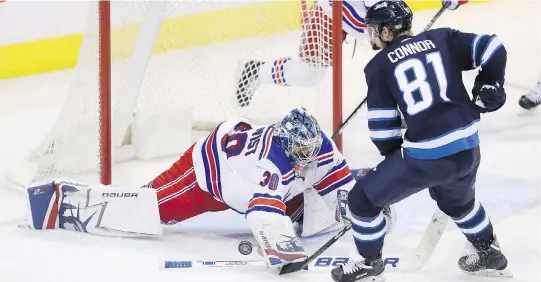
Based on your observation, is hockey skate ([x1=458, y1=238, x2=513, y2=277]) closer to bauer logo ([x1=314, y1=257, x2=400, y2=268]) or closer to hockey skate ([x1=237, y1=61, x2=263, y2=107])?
bauer logo ([x1=314, y1=257, x2=400, y2=268])

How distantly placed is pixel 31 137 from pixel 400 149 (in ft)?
7.21

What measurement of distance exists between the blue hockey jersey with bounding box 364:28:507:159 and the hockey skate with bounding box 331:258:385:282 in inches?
13.9

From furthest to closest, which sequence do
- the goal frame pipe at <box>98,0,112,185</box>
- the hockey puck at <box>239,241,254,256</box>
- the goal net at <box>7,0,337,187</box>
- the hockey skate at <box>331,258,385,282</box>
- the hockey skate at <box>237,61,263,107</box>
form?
1. the hockey skate at <box>237,61,263,107</box>
2. the goal net at <box>7,0,337,187</box>
3. the goal frame pipe at <box>98,0,112,185</box>
4. the hockey puck at <box>239,241,254,256</box>
5. the hockey skate at <box>331,258,385,282</box>

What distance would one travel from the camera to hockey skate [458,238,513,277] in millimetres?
3148

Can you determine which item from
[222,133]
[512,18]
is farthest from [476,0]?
[222,133]

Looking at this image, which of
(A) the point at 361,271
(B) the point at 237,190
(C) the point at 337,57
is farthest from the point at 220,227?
(C) the point at 337,57

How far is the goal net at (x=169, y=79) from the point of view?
4086 millimetres

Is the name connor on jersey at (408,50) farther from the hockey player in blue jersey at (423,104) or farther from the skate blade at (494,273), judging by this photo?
the skate blade at (494,273)

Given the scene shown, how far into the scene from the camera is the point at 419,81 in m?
2.91

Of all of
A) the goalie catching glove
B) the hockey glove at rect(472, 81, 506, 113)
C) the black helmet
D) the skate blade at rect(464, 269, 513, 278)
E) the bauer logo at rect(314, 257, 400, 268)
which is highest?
the black helmet

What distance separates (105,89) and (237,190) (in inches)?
26.7

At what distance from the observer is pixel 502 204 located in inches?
153

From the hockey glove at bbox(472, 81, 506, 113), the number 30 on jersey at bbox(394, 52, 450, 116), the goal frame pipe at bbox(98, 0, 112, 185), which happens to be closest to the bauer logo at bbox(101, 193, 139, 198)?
the goal frame pipe at bbox(98, 0, 112, 185)

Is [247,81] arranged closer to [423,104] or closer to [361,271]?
[361,271]
